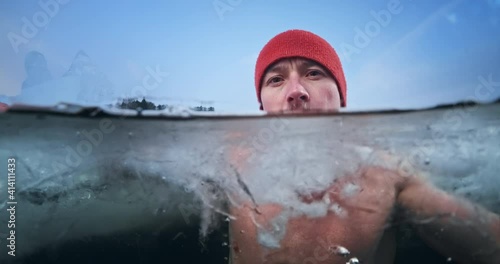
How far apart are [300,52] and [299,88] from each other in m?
0.45

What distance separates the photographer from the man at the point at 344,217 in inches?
117

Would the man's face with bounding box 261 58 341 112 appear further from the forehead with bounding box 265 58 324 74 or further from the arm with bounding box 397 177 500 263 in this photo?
the arm with bounding box 397 177 500 263

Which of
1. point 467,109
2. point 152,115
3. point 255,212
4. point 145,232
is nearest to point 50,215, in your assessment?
point 145,232

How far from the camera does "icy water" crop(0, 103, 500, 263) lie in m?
3.36

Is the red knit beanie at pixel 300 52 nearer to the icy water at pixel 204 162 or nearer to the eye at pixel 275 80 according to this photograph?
the eye at pixel 275 80

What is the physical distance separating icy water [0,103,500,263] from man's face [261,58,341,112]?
0.48 ft

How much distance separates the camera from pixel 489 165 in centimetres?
379

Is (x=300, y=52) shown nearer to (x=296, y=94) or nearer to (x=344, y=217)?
(x=296, y=94)

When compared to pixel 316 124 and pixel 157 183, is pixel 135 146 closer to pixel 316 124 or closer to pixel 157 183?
pixel 157 183

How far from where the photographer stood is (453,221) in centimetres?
300

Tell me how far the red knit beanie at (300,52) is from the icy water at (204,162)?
478mm

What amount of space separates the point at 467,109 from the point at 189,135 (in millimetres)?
Answer: 3191

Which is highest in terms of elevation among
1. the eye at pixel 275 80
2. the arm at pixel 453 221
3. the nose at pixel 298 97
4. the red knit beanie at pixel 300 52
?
the red knit beanie at pixel 300 52

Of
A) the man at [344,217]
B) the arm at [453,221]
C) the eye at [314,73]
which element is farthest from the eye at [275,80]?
the arm at [453,221]
